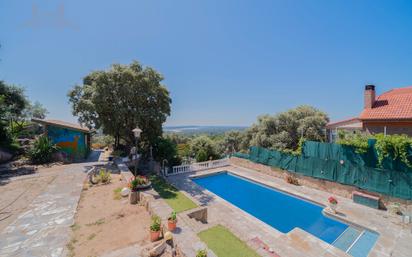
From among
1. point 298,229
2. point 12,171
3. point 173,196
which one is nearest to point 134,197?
point 173,196

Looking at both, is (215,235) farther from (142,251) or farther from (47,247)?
(47,247)

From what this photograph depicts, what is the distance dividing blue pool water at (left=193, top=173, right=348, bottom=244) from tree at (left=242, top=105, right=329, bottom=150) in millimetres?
9084

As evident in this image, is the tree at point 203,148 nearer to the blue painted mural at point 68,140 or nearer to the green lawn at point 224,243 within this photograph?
the blue painted mural at point 68,140

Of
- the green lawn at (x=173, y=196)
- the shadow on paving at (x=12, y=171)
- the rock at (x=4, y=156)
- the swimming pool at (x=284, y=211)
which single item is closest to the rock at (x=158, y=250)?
the green lawn at (x=173, y=196)

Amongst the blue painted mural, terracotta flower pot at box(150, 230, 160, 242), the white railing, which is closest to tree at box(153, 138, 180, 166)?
the white railing

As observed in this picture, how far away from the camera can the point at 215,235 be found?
20.2 ft

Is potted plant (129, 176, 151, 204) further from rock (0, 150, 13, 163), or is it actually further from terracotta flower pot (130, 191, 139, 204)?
rock (0, 150, 13, 163)

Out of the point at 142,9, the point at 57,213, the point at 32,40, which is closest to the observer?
the point at 57,213

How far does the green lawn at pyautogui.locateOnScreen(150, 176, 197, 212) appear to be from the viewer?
28.1ft

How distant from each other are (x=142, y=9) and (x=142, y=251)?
37.6 ft

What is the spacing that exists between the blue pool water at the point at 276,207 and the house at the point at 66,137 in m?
10.6

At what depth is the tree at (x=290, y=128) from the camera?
21.2 meters

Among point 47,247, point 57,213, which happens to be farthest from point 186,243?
point 57,213

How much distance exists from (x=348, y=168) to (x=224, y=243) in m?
9.90
